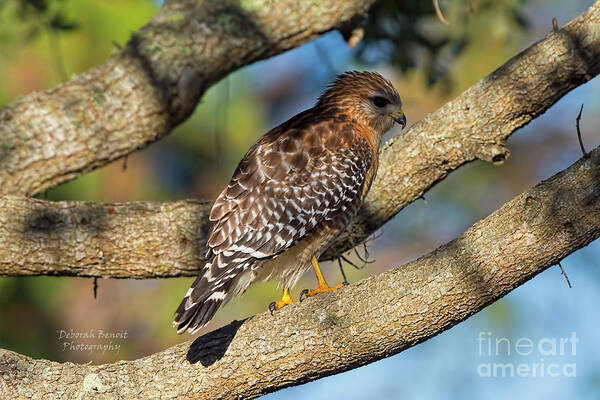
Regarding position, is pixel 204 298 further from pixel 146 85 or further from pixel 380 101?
pixel 146 85

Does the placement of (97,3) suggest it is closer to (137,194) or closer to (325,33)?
(137,194)

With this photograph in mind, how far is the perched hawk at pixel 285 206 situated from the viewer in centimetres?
455

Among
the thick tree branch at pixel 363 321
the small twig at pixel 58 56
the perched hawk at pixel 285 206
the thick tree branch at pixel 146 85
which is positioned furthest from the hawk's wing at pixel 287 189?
the small twig at pixel 58 56

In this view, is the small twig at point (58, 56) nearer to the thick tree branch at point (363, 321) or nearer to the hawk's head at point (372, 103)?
the hawk's head at point (372, 103)

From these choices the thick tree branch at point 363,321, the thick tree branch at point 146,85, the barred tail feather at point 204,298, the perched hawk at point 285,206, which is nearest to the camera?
the thick tree branch at point 363,321

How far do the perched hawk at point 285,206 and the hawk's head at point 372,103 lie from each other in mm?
224

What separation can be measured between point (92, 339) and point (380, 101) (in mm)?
3878

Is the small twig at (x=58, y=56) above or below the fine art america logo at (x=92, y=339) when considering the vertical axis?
above

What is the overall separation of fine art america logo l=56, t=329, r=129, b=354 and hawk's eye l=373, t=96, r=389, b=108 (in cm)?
341

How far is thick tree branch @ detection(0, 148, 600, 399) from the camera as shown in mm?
3570

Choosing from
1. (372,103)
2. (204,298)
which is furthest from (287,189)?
(372,103)

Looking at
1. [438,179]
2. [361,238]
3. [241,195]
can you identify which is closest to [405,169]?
[438,179]

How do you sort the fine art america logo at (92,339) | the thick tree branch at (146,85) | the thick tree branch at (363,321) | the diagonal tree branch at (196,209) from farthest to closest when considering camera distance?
1. the fine art america logo at (92,339)
2. the thick tree branch at (146,85)
3. the diagonal tree branch at (196,209)
4. the thick tree branch at (363,321)

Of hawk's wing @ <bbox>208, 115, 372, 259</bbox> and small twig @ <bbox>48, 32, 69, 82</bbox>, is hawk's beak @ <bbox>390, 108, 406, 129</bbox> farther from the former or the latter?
small twig @ <bbox>48, 32, 69, 82</bbox>
